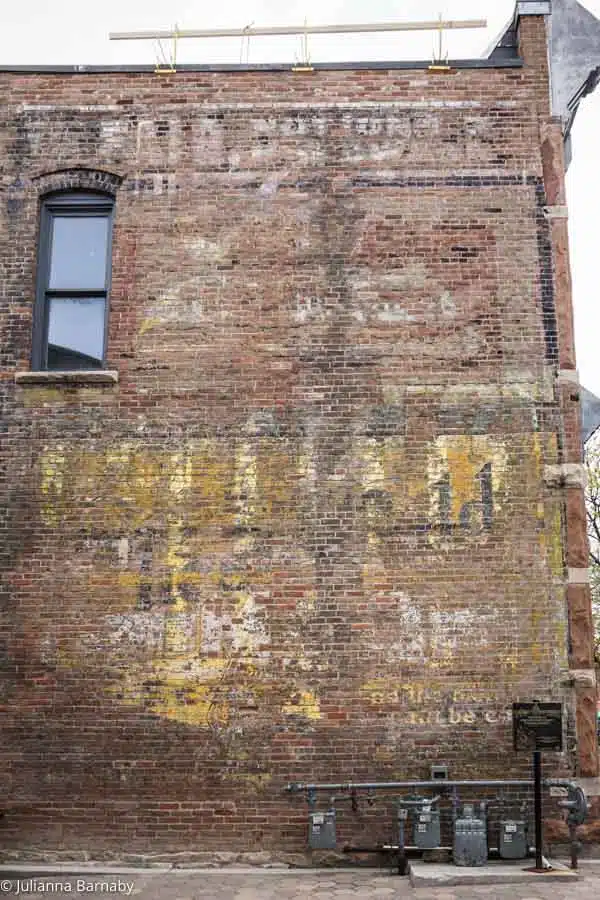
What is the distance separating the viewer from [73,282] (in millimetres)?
9891

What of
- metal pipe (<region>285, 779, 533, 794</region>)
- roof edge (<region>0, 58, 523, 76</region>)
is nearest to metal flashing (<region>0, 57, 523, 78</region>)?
roof edge (<region>0, 58, 523, 76</region>)

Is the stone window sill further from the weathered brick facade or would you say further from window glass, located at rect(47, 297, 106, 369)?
window glass, located at rect(47, 297, 106, 369)

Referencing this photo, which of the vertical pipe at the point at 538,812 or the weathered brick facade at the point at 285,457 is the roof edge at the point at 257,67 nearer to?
the weathered brick facade at the point at 285,457

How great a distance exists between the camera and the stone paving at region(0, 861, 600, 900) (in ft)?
24.0

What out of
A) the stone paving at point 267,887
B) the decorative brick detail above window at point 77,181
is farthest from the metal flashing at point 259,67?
the stone paving at point 267,887

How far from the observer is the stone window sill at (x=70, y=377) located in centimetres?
940

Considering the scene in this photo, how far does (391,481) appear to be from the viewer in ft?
30.1

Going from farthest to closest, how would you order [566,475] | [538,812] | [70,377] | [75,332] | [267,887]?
[75,332]
[70,377]
[566,475]
[538,812]
[267,887]

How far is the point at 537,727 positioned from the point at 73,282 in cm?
690

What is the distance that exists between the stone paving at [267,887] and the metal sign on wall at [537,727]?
3.74ft

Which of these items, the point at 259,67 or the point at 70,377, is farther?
the point at 259,67

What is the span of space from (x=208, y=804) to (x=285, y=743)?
3.10 ft

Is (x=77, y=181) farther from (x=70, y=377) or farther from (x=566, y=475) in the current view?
(x=566, y=475)

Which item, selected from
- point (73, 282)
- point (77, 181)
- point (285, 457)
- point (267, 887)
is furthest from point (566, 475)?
point (77, 181)
